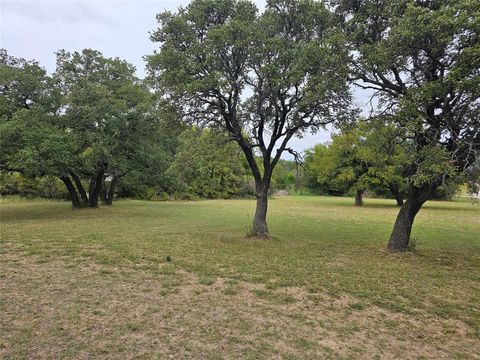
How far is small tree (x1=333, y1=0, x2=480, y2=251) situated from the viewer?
22.5 feet

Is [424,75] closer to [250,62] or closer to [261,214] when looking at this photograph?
[250,62]

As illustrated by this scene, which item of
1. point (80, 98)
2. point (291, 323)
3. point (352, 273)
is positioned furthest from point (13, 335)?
point (80, 98)

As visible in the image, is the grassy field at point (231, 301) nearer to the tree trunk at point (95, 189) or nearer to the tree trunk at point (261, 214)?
the tree trunk at point (261, 214)

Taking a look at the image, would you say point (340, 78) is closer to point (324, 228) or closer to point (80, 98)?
point (324, 228)

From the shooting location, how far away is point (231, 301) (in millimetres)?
5266

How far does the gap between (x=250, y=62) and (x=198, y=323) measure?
828 cm

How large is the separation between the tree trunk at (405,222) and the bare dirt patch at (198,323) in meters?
4.99

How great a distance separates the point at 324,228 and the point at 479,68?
30.5ft

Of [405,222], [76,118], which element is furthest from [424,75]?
[76,118]

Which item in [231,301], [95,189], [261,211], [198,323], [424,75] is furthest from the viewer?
[95,189]

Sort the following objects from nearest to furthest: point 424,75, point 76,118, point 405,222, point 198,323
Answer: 1. point 198,323
2. point 424,75
3. point 405,222
4. point 76,118

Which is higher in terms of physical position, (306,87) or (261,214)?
(306,87)

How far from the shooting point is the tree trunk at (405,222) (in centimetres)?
950

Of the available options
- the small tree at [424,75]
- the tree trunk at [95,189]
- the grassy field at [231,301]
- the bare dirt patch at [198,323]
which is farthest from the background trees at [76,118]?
the small tree at [424,75]
